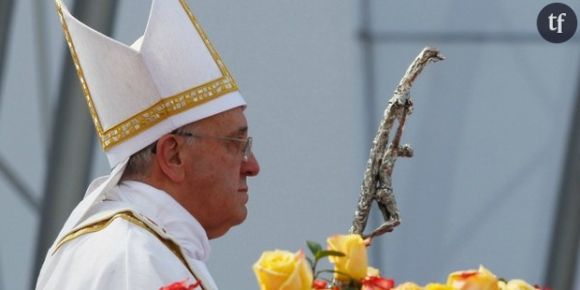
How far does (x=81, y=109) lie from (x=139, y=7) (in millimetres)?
459

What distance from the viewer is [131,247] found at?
271 cm

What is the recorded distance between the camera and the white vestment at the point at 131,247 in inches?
105

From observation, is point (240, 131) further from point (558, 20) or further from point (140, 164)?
point (558, 20)

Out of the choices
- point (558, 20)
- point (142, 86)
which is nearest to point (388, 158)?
point (142, 86)

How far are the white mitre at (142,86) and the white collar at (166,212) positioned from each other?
0.05 m

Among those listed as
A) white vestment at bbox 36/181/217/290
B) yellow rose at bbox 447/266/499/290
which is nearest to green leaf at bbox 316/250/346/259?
yellow rose at bbox 447/266/499/290

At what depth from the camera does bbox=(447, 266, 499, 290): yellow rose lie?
2035 mm

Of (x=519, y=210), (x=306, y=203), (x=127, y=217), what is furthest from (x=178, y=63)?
(x=519, y=210)

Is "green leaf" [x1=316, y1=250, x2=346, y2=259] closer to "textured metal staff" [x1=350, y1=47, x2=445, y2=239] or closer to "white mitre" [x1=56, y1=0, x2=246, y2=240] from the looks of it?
"textured metal staff" [x1=350, y1=47, x2=445, y2=239]

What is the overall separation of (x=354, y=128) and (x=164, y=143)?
9.81 ft

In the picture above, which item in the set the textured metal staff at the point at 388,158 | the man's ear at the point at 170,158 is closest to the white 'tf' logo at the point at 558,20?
the man's ear at the point at 170,158

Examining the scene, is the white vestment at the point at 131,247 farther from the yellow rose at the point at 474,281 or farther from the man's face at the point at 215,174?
the yellow rose at the point at 474,281

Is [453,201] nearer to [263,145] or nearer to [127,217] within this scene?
[263,145]

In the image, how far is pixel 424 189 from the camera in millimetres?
5926
